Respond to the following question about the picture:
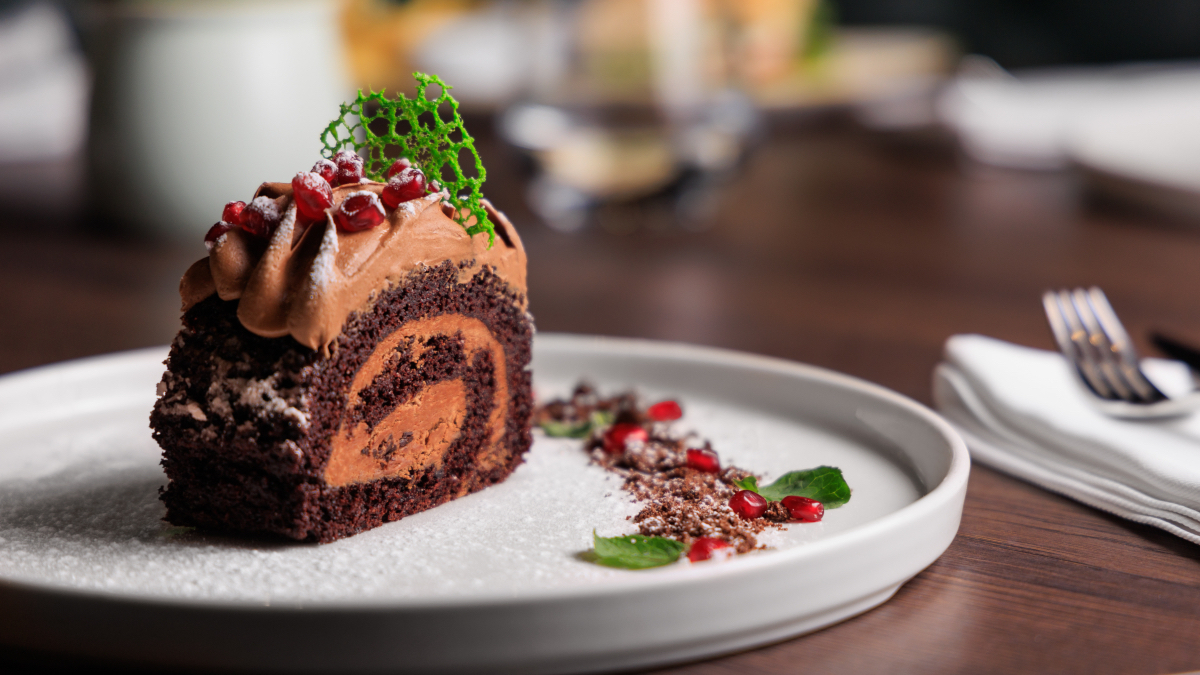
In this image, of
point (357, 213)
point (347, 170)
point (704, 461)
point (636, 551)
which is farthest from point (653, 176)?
point (636, 551)

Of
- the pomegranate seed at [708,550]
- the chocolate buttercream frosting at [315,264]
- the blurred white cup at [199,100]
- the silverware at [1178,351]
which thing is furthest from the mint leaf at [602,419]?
the blurred white cup at [199,100]

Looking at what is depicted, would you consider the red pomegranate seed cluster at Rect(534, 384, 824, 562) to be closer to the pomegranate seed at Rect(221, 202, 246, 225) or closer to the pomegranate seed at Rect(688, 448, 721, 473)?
the pomegranate seed at Rect(688, 448, 721, 473)

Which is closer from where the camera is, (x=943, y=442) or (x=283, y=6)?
(x=943, y=442)

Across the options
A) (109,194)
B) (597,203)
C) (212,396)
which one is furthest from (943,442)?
(109,194)

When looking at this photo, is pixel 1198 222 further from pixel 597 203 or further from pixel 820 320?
pixel 597 203

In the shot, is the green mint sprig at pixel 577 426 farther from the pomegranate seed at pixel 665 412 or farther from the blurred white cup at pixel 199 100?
the blurred white cup at pixel 199 100

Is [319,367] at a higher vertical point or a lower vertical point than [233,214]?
lower

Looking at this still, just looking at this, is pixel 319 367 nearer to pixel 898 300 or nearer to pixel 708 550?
pixel 708 550
